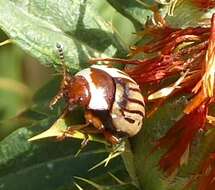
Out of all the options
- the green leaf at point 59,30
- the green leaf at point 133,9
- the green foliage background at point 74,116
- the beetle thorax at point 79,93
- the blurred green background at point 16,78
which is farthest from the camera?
the blurred green background at point 16,78

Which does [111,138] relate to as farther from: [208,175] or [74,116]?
[208,175]

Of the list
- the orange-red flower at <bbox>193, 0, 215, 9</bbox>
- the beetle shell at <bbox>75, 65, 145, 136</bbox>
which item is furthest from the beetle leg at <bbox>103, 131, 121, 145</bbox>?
the orange-red flower at <bbox>193, 0, 215, 9</bbox>

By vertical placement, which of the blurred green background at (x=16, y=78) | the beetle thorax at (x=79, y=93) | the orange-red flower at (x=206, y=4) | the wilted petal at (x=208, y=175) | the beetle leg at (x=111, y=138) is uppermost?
the orange-red flower at (x=206, y=4)

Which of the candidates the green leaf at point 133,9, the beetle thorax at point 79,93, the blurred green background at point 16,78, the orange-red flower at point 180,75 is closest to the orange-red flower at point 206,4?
the orange-red flower at point 180,75

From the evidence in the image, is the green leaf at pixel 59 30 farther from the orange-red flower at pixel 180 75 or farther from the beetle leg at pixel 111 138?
the beetle leg at pixel 111 138

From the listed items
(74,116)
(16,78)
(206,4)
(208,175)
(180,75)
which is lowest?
(16,78)

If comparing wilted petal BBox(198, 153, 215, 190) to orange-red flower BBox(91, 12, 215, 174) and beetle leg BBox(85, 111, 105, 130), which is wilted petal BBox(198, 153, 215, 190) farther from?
beetle leg BBox(85, 111, 105, 130)

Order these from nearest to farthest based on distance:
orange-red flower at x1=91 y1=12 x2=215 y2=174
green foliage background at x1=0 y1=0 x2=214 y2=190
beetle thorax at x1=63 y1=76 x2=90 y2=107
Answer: orange-red flower at x1=91 y1=12 x2=215 y2=174 → beetle thorax at x1=63 y1=76 x2=90 y2=107 → green foliage background at x1=0 y1=0 x2=214 y2=190

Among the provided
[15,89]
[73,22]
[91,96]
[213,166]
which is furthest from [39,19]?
[15,89]

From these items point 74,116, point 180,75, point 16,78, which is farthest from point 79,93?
point 16,78
